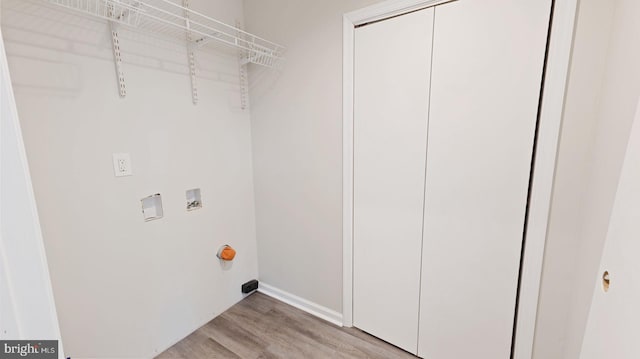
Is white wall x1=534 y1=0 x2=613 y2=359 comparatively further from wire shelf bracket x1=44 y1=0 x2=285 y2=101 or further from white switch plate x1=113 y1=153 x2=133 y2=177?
white switch plate x1=113 y1=153 x2=133 y2=177

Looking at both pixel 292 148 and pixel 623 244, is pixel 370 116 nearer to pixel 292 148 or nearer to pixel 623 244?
pixel 292 148

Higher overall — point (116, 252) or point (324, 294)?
point (116, 252)

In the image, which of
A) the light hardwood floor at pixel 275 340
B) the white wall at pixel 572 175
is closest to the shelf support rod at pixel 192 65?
the light hardwood floor at pixel 275 340

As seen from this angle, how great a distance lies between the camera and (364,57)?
156 cm

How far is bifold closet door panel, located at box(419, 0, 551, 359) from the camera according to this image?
118 centimetres

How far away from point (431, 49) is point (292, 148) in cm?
108

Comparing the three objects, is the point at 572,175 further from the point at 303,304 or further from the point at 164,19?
the point at 164,19

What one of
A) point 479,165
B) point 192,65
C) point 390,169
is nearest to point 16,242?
Answer: point 192,65

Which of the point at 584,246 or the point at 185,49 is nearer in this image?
the point at 584,246

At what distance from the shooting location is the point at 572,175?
3.71 feet

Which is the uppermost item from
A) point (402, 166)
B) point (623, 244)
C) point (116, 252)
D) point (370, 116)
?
point (370, 116)

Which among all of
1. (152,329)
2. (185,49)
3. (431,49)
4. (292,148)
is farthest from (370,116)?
(152,329)

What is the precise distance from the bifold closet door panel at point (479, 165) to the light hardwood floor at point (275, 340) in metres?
0.51

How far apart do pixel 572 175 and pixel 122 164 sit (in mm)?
2183
